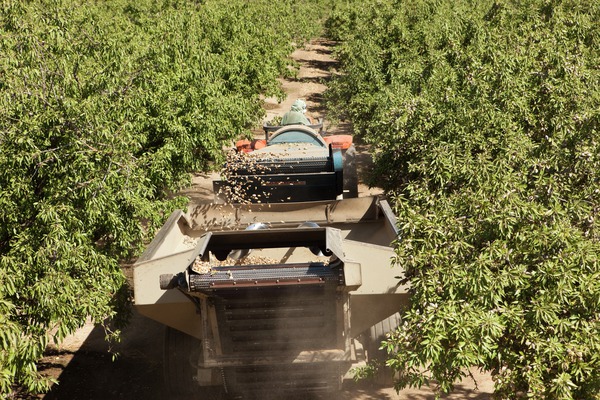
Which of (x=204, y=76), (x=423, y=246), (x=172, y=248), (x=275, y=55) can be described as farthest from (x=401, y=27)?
(x=423, y=246)

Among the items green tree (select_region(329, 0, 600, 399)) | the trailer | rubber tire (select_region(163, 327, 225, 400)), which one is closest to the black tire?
green tree (select_region(329, 0, 600, 399))

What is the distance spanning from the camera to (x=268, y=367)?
25.4 ft

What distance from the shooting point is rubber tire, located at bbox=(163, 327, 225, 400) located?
28.8ft

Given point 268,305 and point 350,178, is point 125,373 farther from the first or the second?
point 350,178

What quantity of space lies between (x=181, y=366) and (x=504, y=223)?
4.44 metres

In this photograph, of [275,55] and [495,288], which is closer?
[495,288]

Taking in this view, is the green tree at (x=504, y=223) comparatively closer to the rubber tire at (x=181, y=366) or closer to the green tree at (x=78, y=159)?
the rubber tire at (x=181, y=366)

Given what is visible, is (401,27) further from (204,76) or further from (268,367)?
(268,367)

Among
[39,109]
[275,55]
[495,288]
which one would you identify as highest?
[39,109]

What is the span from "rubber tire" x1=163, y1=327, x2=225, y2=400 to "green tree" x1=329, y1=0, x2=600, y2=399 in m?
2.38

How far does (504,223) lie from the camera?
20.5 ft

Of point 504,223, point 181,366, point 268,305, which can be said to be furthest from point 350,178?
point 504,223

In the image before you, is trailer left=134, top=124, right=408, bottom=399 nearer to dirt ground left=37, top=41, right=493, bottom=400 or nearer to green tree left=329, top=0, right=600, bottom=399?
→ green tree left=329, top=0, right=600, bottom=399

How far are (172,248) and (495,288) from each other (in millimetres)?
4588
